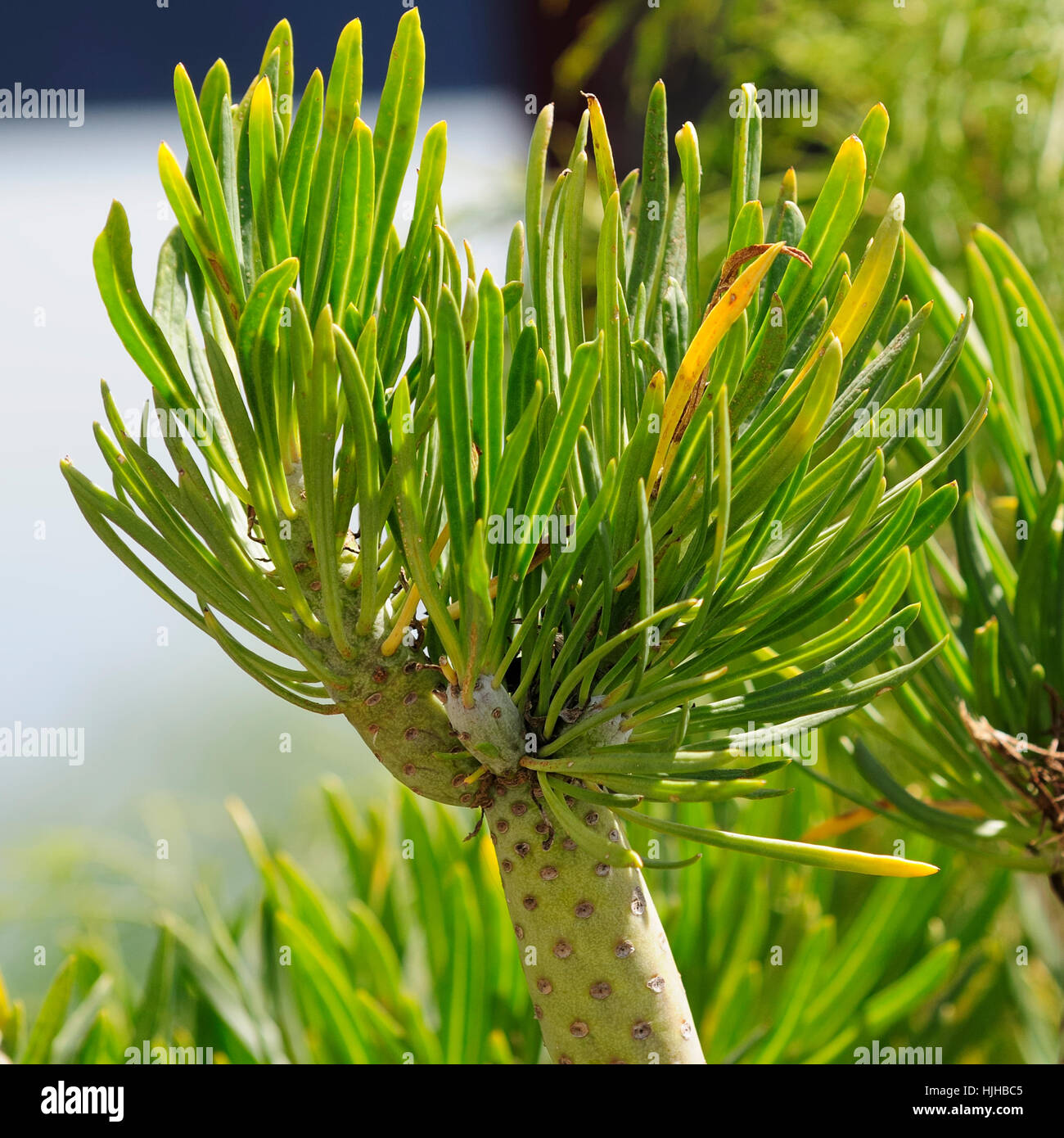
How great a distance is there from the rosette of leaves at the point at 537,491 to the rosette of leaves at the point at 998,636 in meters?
0.07

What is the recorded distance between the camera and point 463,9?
112 cm

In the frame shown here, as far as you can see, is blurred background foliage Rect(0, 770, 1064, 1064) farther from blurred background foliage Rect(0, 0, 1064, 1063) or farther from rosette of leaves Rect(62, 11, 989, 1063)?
rosette of leaves Rect(62, 11, 989, 1063)

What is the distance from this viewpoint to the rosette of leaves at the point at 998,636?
0.23 metres

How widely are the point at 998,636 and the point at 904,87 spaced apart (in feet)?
1.69

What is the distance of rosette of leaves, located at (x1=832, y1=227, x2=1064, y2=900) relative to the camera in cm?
23

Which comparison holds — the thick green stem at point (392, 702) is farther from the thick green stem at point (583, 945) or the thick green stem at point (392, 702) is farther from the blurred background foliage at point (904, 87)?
the blurred background foliage at point (904, 87)

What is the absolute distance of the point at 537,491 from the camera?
0.53 feet

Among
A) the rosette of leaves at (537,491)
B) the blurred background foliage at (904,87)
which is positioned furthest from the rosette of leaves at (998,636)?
the blurred background foliage at (904,87)

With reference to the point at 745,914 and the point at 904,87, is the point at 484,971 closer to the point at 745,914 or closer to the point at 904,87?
the point at 745,914

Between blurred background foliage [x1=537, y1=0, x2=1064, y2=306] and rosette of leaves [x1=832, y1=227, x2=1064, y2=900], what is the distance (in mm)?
325

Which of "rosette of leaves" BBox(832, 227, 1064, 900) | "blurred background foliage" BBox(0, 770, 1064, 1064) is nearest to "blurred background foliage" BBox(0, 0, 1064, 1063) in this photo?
"blurred background foliage" BBox(0, 770, 1064, 1064)
